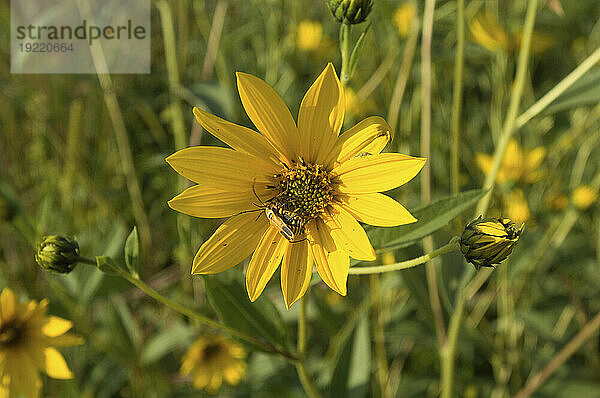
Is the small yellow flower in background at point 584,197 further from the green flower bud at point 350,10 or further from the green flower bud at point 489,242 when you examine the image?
the green flower bud at point 350,10

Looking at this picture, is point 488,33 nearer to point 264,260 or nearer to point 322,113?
point 322,113

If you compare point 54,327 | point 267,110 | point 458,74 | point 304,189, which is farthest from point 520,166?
point 54,327

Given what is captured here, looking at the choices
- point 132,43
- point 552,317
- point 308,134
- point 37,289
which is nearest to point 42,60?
point 132,43

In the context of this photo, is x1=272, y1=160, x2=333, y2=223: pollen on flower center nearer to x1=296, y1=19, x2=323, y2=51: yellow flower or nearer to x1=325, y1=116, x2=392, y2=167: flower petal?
x1=325, y1=116, x2=392, y2=167: flower petal

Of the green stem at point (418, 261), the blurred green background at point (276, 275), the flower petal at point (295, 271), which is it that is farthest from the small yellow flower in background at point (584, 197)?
the flower petal at point (295, 271)

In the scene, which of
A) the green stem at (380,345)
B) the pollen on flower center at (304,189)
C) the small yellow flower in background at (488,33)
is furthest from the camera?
the small yellow flower in background at (488,33)

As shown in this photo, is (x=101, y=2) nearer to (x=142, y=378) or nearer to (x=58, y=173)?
(x=58, y=173)
